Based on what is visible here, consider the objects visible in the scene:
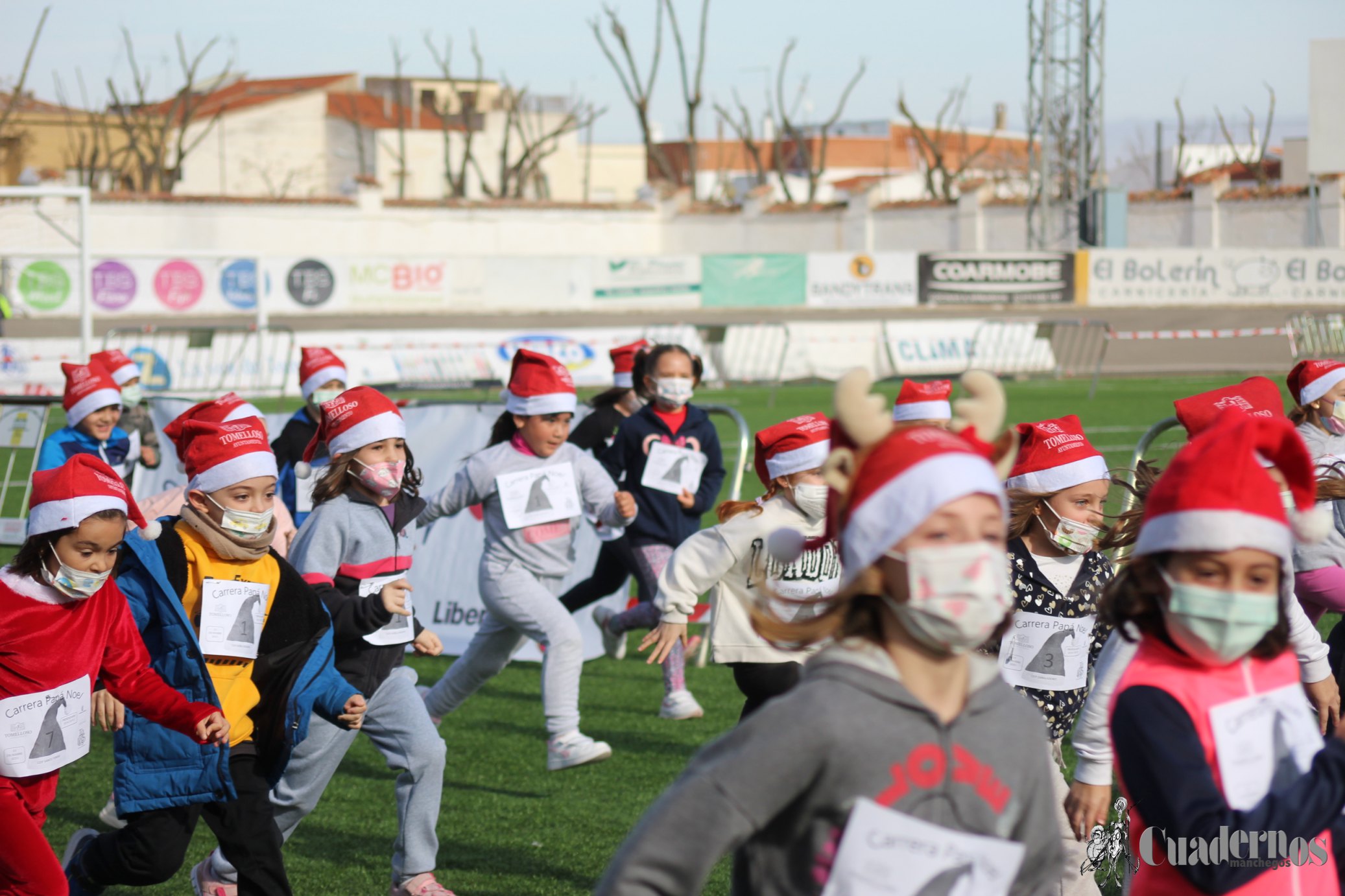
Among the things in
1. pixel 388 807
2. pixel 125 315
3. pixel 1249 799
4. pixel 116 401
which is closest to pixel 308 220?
pixel 125 315

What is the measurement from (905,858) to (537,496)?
4.93 m

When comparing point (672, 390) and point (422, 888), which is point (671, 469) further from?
point (422, 888)

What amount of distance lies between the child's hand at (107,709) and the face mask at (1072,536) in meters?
2.80

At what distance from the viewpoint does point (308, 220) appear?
46438 mm

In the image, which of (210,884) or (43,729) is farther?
(210,884)

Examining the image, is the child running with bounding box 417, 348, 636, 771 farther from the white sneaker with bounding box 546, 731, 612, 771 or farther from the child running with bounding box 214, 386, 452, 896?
the child running with bounding box 214, 386, 452, 896

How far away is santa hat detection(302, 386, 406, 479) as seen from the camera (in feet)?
17.8

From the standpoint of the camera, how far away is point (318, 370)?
29.9 ft

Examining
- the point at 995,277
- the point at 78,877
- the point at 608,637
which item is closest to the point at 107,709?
the point at 78,877

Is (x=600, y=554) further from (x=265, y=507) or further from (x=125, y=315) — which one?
(x=125, y=315)

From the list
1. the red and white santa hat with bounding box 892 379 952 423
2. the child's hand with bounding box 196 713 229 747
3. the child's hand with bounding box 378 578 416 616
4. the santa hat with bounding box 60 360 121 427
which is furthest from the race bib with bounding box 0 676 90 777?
the santa hat with bounding box 60 360 121 427

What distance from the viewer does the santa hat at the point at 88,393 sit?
9195 mm

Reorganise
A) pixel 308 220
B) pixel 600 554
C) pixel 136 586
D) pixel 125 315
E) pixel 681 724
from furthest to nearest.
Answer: pixel 308 220, pixel 125 315, pixel 600 554, pixel 681 724, pixel 136 586

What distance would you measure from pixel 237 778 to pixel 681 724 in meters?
3.69
